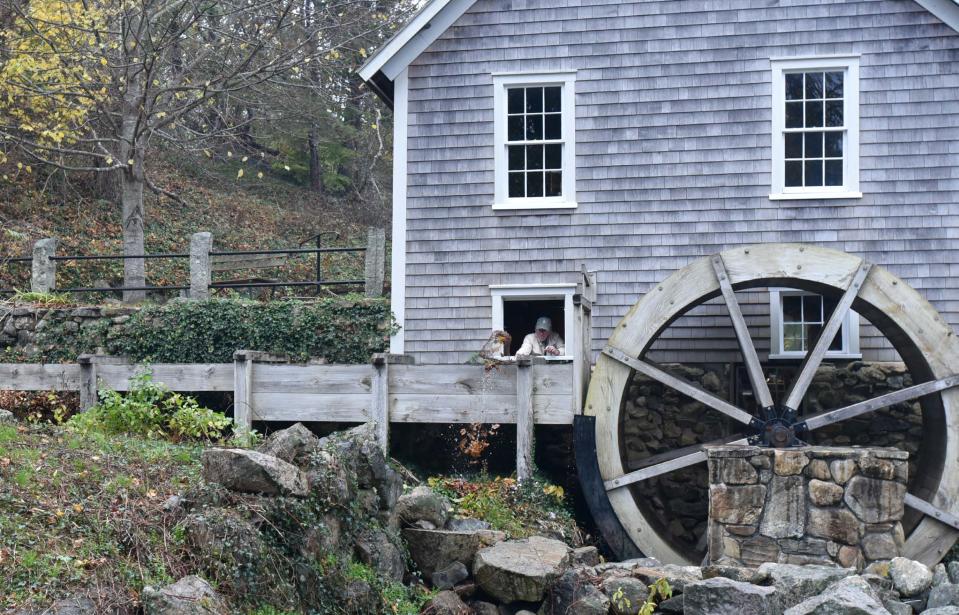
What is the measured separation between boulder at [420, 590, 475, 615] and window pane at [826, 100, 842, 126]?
6.89m

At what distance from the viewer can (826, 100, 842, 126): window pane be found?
1148 centimetres

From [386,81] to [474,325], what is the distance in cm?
301

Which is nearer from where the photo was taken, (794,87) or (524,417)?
(524,417)

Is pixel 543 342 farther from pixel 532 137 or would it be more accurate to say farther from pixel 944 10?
pixel 944 10

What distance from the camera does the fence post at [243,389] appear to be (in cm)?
1008

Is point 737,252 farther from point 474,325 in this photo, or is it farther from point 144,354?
point 144,354

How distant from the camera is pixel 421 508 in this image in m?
8.17

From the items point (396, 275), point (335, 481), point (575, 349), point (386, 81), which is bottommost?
point (335, 481)

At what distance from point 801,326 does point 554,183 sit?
10.5 ft

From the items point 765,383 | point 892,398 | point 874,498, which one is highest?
point 765,383

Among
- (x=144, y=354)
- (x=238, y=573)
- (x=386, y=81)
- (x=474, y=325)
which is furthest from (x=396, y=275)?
(x=238, y=573)

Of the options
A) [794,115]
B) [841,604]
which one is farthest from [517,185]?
[841,604]

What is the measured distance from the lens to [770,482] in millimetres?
9484

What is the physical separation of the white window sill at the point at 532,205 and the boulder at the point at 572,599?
4.99m
